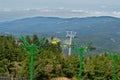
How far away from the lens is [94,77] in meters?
43.1

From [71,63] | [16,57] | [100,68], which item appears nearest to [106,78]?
[100,68]

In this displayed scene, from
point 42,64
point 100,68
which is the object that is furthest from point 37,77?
point 100,68

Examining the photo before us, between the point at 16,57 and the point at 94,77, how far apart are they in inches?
354

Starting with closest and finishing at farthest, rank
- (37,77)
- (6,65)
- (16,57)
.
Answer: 1. (37,77)
2. (6,65)
3. (16,57)

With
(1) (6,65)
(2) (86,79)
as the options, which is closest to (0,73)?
(1) (6,65)

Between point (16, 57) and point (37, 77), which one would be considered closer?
point (37, 77)

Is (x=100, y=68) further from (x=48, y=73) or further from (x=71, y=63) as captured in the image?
(x=48, y=73)

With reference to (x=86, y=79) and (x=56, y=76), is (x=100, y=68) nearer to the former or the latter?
(x=86, y=79)

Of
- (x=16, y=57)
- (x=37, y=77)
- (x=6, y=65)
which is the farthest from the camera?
(x=16, y=57)

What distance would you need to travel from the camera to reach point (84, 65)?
44438 millimetres

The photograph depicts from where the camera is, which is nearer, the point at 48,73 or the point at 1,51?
the point at 48,73

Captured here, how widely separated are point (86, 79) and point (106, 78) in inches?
89.9

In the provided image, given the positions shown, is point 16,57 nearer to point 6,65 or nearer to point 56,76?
point 6,65

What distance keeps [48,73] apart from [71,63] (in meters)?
4.32
